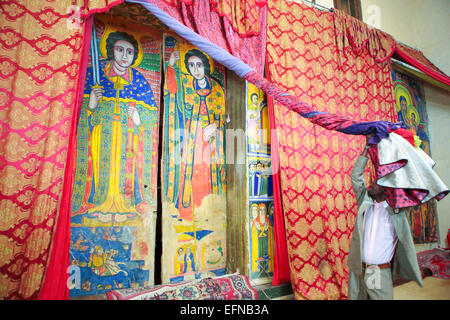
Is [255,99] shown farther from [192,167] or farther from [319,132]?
[192,167]

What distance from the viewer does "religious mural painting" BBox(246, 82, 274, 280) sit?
112 inches

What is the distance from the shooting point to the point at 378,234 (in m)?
1.88

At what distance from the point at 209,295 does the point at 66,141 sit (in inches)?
70.5

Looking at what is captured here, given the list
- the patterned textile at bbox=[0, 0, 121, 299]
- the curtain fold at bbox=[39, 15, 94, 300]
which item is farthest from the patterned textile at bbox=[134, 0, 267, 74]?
the curtain fold at bbox=[39, 15, 94, 300]


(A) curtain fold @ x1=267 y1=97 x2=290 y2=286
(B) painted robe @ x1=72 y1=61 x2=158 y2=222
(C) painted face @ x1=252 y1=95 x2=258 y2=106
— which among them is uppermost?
(C) painted face @ x1=252 y1=95 x2=258 y2=106

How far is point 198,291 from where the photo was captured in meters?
2.25

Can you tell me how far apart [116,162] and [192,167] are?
2.77ft

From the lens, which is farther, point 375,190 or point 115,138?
point 115,138

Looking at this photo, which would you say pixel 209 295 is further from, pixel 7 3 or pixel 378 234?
pixel 7 3

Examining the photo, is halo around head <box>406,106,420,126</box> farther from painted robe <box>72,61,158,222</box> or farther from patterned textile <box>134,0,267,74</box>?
painted robe <box>72,61,158,222</box>

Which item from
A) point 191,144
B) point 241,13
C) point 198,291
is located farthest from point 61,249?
point 241,13

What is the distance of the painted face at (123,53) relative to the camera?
2748mm

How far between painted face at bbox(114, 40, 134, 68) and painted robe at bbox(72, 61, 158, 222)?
11 cm
